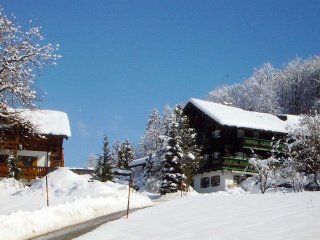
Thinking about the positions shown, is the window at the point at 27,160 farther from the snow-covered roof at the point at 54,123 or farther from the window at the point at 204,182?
the window at the point at 204,182

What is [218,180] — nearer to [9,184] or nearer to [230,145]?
[230,145]

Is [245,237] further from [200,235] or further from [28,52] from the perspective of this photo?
[28,52]

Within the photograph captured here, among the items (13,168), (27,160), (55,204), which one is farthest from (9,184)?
(27,160)

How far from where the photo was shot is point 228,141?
5781cm

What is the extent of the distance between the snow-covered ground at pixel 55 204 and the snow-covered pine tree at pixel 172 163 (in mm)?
14674

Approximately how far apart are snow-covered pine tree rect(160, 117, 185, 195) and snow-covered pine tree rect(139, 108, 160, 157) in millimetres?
52880

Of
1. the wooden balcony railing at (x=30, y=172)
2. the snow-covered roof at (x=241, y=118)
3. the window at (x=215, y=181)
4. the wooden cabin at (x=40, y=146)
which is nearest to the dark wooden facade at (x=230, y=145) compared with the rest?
the snow-covered roof at (x=241, y=118)

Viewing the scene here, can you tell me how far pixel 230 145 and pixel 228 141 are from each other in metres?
0.54

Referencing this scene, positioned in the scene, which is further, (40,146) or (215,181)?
(215,181)

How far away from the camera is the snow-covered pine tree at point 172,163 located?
155ft

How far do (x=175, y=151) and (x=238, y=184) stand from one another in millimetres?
10867

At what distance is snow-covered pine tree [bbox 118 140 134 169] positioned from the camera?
87.0 m

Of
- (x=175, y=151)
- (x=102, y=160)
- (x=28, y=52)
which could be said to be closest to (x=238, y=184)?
(x=175, y=151)

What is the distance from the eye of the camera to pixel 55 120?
48125mm
